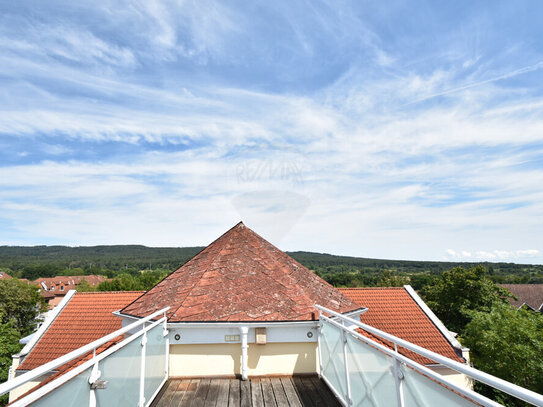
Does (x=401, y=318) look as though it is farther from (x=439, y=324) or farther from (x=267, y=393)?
(x=267, y=393)

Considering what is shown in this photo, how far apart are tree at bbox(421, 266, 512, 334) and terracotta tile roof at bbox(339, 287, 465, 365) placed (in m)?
17.7

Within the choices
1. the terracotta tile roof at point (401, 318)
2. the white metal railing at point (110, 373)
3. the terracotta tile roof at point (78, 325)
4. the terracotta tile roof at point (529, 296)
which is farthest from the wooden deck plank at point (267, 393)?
the terracotta tile roof at point (529, 296)

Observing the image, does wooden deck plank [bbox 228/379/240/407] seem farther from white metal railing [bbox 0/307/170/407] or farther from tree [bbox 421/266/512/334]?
tree [bbox 421/266/512/334]

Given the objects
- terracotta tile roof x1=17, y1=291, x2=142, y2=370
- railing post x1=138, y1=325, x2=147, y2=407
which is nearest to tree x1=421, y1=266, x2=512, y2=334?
terracotta tile roof x1=17, y1=291, x2=142, y2=370

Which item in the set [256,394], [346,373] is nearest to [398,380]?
[346,373]

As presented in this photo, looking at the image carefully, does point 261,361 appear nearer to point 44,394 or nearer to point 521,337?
point 44,394

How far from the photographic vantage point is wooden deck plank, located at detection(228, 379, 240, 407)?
425 cm

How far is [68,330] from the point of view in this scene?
12461 mm

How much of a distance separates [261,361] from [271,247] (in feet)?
11.1

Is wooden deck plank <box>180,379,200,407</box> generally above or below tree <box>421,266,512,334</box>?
above

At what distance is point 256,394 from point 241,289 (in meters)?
2.00

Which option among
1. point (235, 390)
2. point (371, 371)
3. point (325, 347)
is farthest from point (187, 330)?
point (371, 371)

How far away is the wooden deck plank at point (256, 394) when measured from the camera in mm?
4254

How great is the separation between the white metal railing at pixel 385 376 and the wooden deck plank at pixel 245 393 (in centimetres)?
119
